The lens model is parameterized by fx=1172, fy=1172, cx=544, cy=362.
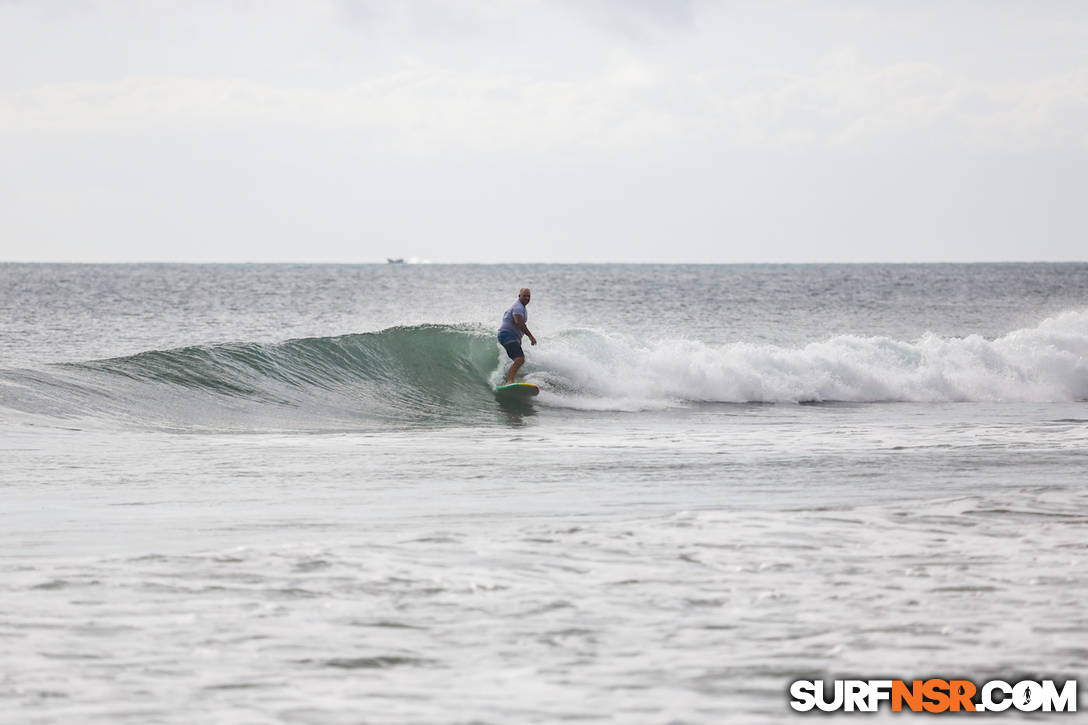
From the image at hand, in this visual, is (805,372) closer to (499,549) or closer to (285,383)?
(285,383)

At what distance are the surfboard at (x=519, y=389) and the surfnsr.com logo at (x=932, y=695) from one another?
1485cm

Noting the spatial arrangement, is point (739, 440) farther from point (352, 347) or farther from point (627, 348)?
point (352, 347)

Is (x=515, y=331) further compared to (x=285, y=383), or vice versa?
(x=285, y=383)

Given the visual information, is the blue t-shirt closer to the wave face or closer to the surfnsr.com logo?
the wave face

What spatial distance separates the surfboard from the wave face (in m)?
0.34

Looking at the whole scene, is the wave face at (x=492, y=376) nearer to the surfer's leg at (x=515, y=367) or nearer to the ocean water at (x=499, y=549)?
the ocean water at (x=499, y=549)

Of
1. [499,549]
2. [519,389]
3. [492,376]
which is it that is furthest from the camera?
[492,376]

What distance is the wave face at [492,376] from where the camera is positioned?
1722cm

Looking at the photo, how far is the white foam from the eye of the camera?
20.7 meters

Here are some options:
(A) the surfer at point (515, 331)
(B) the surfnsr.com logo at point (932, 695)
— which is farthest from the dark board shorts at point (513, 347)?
(B) the surfnsr.com logo at point (932, 695)

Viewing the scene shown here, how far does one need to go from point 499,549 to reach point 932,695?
10.4ft

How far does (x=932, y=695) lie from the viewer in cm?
484

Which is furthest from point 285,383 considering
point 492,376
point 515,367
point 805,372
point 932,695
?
point 932,695

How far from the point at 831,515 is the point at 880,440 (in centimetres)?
551
